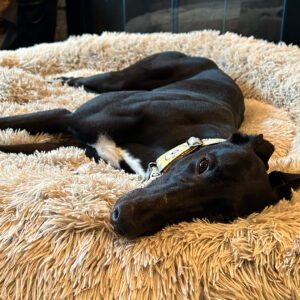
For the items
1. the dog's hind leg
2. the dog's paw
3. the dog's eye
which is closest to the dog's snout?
the dog's eye

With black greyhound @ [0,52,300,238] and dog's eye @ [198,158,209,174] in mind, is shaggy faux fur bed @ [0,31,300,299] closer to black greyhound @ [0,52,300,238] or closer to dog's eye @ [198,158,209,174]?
black greyhound @ [0,52,300,238]

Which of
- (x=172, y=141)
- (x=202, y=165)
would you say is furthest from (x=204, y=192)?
(x=172, y=141)

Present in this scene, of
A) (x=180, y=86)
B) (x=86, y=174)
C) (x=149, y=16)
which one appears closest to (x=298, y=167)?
(x=86, y=174)

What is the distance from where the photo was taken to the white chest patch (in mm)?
1674

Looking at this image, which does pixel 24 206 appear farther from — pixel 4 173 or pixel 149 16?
pixel 149 16

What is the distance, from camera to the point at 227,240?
3.63ft

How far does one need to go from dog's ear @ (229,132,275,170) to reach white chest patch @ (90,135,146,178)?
408mm

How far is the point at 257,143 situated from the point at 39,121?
34.4 inches

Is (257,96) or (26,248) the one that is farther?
(257,96)

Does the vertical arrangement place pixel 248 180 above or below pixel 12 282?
above

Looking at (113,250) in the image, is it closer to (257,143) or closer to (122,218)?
(122,218)

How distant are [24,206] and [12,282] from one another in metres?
0.19

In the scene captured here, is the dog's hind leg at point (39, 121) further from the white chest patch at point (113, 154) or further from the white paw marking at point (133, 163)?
the white paw marking at point (133, 163)

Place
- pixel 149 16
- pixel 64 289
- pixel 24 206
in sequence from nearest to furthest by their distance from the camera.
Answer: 1. pixel 64 289
2. pixel 24 206
3. pixel 149 16
